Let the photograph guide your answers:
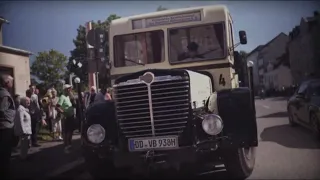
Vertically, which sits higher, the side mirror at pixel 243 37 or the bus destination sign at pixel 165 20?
the bus destination sign at pixel 165 20

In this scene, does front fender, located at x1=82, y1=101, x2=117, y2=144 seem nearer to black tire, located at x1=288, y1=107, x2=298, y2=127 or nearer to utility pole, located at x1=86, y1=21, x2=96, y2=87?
utility pole, located at x1=86, y1=21, x2=96, y2=87

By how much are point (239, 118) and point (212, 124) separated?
1.44 ft

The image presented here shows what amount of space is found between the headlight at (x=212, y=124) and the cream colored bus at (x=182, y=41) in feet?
5.10

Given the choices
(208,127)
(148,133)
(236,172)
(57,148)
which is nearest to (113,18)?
(148,133)

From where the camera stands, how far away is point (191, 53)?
5879 millimetres

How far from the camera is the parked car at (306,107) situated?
6.21 m

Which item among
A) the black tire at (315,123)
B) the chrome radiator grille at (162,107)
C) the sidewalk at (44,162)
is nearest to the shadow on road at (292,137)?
the black tire at (315,123)

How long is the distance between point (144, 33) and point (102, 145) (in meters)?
2.24

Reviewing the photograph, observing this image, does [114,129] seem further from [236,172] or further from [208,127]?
[236,172]

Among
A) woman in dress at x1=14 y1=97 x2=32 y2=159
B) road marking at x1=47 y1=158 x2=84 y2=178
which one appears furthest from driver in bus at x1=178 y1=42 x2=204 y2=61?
woman in dress at x1=14 y1=97 x2=32 y2=159

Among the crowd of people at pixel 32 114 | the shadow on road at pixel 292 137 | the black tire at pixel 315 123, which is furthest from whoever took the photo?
the shadow on road at pixel 292 137

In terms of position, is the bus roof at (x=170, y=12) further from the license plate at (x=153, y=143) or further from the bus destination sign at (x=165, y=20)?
the license plate at (x=153, y=143)

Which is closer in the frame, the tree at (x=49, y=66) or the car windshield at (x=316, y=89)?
the tree at (x=49, y=66)

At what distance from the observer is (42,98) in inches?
378
